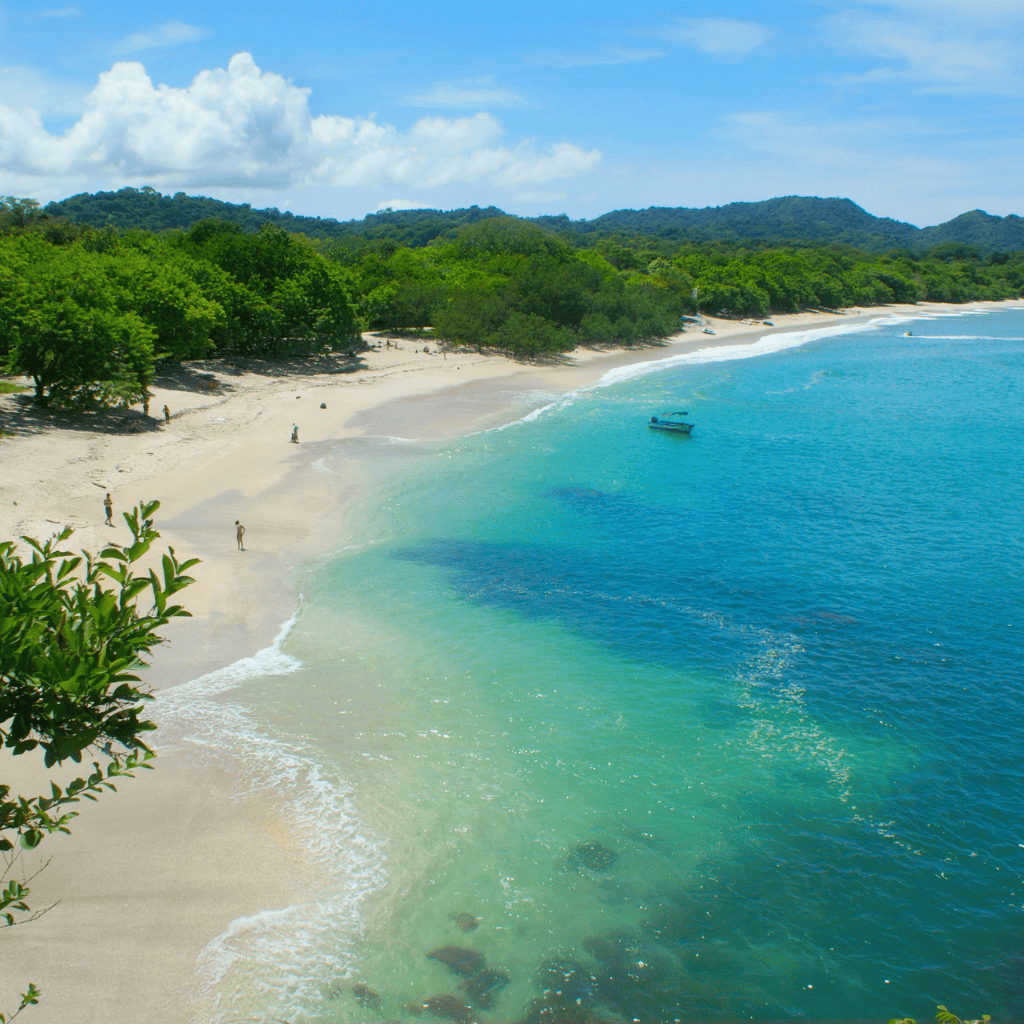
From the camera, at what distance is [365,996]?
1166 centimetres

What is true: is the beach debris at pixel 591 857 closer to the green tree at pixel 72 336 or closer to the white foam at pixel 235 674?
the white foam at pixel 235 674

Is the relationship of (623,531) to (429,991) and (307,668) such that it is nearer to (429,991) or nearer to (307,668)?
(307,668)

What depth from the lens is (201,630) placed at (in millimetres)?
21578

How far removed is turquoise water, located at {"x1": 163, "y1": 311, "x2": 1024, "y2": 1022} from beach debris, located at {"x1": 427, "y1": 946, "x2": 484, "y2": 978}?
0.15m

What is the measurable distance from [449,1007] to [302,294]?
50715mm

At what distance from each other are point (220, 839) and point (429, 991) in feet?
16.1

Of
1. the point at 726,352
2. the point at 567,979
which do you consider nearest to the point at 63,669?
the point at 567,979

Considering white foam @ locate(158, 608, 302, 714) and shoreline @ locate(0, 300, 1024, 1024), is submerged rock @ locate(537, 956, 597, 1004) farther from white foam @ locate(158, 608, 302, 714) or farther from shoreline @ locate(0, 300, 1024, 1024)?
white foam @ locate(158, 608, 302, 714)

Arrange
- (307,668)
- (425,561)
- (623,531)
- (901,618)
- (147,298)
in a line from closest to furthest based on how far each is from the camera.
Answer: (307,668) → (901,618) → (425,561) → (623,531) → (147,298)

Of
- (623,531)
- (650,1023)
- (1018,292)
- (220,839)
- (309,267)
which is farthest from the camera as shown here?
(1018,292)

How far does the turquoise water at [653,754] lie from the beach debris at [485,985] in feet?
0.51

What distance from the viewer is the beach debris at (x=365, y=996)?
37.9 ft

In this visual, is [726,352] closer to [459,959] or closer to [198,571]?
[198,571]

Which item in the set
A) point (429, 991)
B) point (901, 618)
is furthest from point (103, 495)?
point (901, 618)
